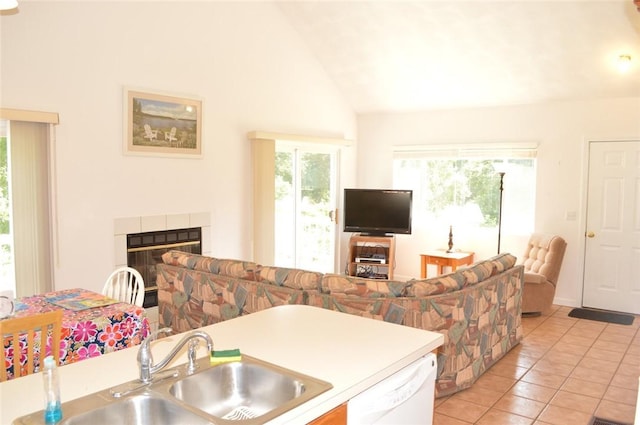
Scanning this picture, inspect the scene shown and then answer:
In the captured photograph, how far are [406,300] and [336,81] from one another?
4.55 meters

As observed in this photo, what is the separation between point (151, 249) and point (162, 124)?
49.7 inches

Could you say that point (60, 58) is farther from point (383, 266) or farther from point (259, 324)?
point (383, 266)

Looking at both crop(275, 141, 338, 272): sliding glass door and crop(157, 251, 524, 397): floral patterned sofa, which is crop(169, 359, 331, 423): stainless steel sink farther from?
crop(275, 141, 338, 272): sliding glass door

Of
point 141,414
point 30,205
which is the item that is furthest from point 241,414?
point 30,205

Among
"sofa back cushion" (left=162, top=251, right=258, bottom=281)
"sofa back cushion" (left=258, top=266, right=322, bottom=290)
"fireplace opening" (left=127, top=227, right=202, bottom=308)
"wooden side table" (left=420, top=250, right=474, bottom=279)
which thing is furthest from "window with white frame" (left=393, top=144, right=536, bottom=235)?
"sofa back cushion" (left=162, top=251, right=258, bottom=281)

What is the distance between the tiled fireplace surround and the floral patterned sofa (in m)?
0.68

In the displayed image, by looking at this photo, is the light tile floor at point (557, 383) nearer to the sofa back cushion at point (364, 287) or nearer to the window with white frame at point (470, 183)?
the sofa back cushion at point (364, 287)

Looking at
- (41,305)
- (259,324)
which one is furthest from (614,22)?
(41,305)

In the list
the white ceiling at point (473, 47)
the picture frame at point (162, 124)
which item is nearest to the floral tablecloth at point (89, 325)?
the picture frame at point (162, 124)

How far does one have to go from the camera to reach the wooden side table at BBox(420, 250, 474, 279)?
654cm

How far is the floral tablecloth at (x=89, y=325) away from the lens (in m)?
2.76

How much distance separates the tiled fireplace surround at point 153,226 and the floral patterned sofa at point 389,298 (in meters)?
0.68

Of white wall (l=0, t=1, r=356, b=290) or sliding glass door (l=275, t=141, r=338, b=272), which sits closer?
white wall (l=0, t=1, r=356, b=290)

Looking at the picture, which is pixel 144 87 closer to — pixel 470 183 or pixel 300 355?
pixel 300 355
